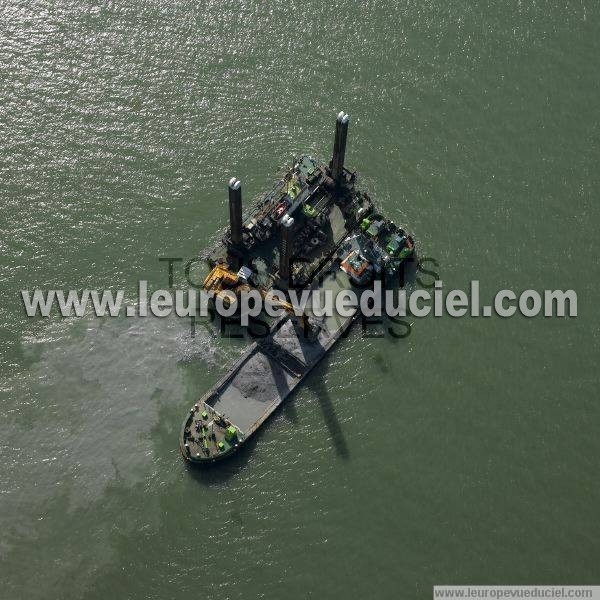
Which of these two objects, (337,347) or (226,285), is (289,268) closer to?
(226,285)

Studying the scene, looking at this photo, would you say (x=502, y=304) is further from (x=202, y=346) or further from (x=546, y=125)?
Answer: (x=202, y=346)

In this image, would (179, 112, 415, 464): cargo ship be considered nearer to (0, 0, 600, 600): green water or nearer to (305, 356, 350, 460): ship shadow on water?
(305, 356, 350, 460): ship shadow on water

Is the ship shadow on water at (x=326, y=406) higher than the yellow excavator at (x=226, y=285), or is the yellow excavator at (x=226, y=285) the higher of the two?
the yellow excavator at (x=226, y=285)

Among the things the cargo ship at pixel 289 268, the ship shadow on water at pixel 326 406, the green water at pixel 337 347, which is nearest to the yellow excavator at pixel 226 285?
the cargo ship at pixel 289 268

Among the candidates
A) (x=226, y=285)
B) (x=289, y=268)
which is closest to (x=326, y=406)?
(x=289, y=268)

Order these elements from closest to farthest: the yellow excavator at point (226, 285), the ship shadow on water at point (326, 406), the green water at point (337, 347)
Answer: the green water at point (337, 347), the ship shadow on water at point (326, 406), the yellow excavator at point (226, 285)

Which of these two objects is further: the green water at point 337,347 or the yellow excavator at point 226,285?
the yellow excavator at point 226,285

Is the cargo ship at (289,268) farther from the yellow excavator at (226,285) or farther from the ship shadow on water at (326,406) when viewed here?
the ship shadow on water at (326,406)
